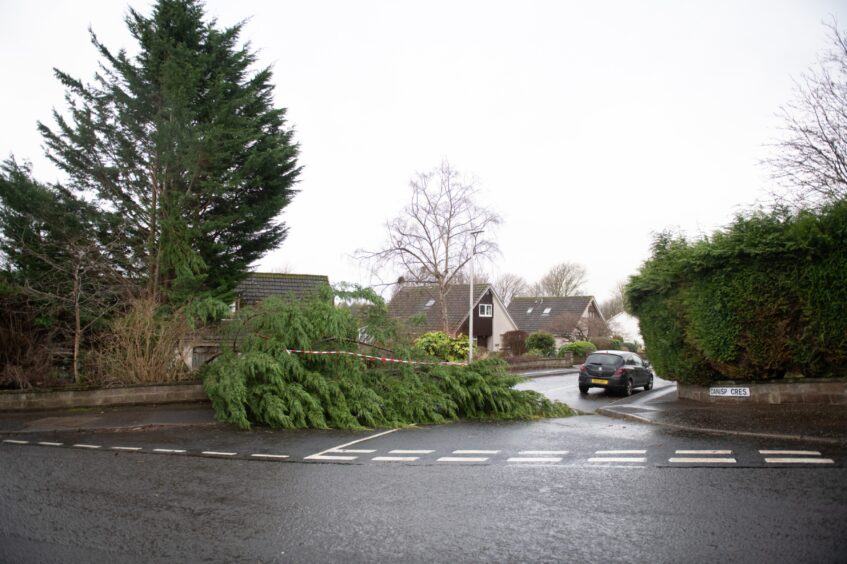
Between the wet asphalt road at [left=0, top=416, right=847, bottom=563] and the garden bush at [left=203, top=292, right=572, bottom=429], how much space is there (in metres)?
1.66

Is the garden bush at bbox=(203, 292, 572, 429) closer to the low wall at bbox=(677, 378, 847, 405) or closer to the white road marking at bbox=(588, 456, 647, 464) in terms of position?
the low wall at bbox=(677, 378, 847, 405)

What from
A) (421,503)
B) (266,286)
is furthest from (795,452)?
(266,286)

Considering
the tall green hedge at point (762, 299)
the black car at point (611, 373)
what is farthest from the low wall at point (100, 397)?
the black car at point (611, 373)

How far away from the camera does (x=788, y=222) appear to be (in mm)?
13680

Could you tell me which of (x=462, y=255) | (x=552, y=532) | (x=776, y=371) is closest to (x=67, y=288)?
(x=552, y=532)

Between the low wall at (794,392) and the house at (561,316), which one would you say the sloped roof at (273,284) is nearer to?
the low wall at (794,392)

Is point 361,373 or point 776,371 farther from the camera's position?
point 776,371

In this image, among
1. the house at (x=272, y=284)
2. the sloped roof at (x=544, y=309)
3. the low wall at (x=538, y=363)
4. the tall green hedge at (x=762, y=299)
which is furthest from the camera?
the sloped roof at (x=544, y=309)

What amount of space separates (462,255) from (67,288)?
93.4 ft

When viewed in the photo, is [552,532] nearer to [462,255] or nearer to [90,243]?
[90,243]

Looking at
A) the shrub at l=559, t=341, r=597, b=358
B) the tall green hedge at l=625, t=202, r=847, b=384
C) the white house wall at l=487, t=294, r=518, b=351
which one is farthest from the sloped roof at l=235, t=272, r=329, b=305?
the white house wall at l=487, t=294, r=518, b=351

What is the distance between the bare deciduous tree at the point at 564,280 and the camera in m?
74.4

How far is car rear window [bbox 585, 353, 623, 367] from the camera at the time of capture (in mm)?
20781

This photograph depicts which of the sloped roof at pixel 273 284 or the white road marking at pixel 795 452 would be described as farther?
the sloped roof at pixel 273 284
